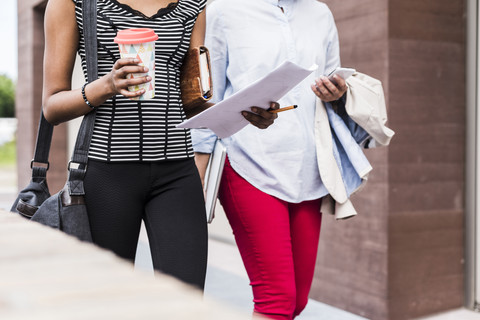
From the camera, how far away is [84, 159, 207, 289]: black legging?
83.6 inches

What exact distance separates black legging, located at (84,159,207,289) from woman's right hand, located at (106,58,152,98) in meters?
0.30

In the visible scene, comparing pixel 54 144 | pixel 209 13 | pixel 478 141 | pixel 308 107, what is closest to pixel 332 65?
pixel 308 107

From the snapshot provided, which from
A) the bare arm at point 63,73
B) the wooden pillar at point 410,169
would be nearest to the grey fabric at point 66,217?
the bare arm at point 63,73

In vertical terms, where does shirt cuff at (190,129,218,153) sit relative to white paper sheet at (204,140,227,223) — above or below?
above

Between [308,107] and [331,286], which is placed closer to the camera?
[308,107]

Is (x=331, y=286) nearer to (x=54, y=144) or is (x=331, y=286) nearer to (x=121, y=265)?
(x=121, y=265)

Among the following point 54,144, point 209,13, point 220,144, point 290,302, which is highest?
point 209,13

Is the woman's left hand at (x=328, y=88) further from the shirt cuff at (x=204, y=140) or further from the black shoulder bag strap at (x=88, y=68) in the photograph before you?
the black shoulder bag strap at (x=88, y=68)

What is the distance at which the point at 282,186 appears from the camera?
2.63 metres

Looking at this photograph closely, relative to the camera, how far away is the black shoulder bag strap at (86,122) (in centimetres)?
207

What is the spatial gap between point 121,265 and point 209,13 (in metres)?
1.99

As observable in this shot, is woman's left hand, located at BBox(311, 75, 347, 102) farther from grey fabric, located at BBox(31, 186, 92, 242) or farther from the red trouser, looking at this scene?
grey fabric, located at BBox(31, 186, 92, 242)

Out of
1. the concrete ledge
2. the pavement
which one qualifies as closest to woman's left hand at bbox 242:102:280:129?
the pavement

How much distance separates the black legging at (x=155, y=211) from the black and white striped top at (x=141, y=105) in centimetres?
4
